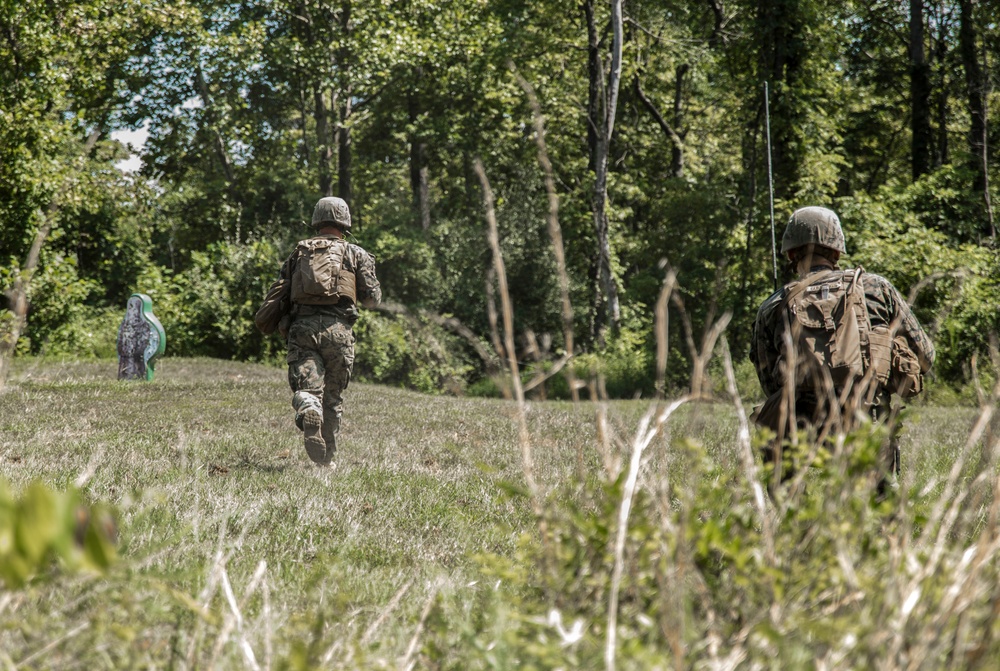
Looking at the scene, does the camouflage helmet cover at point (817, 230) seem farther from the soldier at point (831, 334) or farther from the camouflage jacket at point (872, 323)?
the camouflage jacket at point (872, 323)

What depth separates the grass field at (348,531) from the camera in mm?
2615

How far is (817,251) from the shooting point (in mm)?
4988

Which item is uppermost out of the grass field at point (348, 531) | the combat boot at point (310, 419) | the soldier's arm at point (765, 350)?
the soldier's arm at point (765, 350)

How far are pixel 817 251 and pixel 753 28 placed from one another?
17556 mm

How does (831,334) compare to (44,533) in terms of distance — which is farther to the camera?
(831,334)

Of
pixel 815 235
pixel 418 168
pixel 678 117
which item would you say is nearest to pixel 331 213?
pixel 815 235

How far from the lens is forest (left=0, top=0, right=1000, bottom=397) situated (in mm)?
20984

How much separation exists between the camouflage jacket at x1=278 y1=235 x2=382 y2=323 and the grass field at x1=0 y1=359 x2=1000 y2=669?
4.08 feet

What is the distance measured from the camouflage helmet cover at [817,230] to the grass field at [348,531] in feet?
3.37

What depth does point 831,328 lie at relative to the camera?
464cm

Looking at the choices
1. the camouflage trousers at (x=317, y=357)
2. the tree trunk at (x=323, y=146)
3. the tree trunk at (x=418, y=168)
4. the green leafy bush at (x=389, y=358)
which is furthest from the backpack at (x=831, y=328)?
the tree trunk at (x=418, y=168)

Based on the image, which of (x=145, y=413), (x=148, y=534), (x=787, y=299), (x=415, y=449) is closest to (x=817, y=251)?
(x=787, y=299)

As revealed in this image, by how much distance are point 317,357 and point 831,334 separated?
4.24 meters

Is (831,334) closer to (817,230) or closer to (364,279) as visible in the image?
(817,230)
